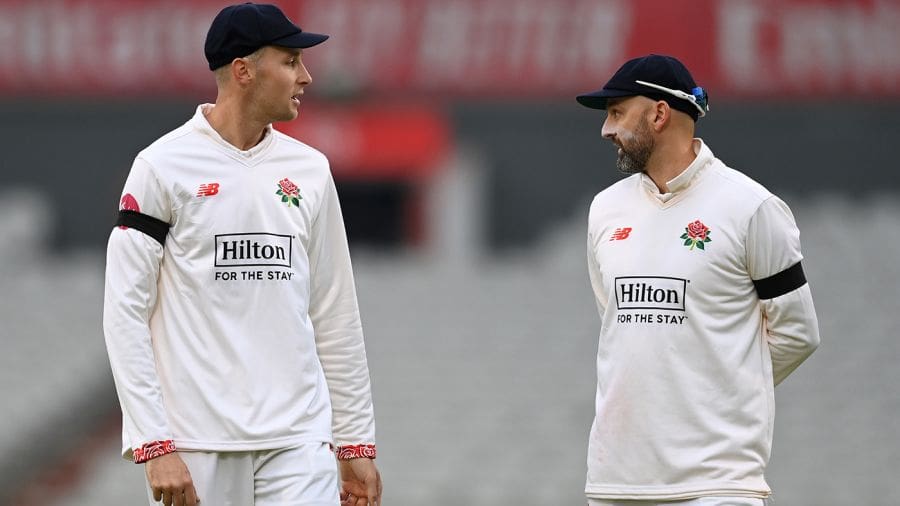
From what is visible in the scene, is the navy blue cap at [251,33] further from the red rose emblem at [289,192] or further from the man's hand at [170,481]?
the man's hand at [170,481]

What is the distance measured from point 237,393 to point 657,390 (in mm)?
1090

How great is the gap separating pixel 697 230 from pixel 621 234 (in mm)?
213

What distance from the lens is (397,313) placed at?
45.8 feet

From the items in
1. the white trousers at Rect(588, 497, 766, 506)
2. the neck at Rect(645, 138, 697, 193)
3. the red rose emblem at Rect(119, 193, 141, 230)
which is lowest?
the white trousers at Rect(588, 497, 766, 506)

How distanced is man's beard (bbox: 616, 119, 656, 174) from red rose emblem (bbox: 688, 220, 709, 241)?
235 mm

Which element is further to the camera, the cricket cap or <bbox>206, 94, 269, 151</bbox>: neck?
the cricket cap

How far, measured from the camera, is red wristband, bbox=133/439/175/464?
365cm

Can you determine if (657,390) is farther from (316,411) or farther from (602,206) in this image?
(316,411)

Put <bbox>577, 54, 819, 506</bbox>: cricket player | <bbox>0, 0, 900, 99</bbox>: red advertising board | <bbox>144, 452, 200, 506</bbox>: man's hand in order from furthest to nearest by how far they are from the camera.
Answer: <bbox>0, 0, 900, 99</bbox>: red advertising board < <bbox>577, 54, 819, 506</bbox>: cricket player < <bbox>144, 452, 200, 506</bbox>: man's hand

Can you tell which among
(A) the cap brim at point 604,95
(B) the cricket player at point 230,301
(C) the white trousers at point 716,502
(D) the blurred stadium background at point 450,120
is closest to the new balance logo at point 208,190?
(B) the cricket player at point 230,301

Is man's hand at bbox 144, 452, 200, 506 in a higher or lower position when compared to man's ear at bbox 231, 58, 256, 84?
lower

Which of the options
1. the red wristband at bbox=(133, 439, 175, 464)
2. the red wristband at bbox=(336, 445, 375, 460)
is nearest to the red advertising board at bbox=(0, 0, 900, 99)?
the red wristband at bbox=(336, 445, 375, 460)

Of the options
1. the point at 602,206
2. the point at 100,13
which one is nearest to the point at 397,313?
the point at 100,13

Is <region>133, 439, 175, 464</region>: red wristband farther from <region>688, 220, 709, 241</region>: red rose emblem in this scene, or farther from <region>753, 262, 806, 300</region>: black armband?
<region>753, 262, 806, 300</region>: black armband
